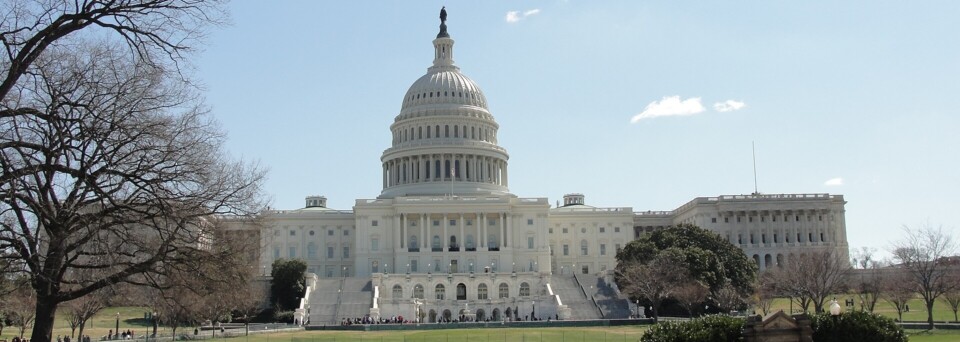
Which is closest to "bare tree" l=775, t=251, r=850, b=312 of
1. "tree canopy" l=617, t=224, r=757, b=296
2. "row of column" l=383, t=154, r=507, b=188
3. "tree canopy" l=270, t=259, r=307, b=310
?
"tree canopy" l=617, t=224, r=757, b=296

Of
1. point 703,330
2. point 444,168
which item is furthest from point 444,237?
point 703,330

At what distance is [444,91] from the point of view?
14675 cm

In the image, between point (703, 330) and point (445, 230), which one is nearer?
point (703, 330)

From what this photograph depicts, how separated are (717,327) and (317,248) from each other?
369 ft

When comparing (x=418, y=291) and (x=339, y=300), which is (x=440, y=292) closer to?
(x=418, y=291)

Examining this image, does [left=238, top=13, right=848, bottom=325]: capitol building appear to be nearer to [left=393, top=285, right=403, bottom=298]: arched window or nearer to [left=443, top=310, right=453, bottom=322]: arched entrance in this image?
[left=393, top=285, right=403, bottom=298]: arched window

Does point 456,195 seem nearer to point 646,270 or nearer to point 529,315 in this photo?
point 529,315

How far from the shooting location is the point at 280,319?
94438mm

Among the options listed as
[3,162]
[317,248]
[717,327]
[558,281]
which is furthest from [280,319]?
[3,162]

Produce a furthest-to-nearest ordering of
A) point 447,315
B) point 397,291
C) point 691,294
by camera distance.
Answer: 1. point 397,291
2. point 447,315
3. point 691,294

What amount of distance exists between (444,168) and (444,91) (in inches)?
529

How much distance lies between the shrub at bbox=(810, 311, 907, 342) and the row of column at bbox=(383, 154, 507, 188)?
109645 millimetres

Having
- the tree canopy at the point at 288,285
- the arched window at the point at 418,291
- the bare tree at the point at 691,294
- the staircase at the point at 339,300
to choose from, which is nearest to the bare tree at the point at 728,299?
the bare tree at the point at 691,294

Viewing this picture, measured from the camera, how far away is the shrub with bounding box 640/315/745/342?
27375 millimetres
